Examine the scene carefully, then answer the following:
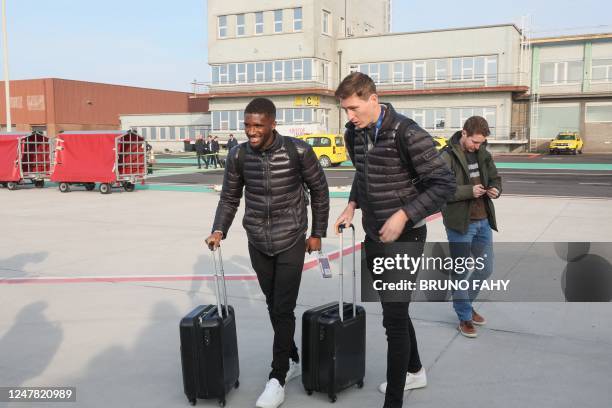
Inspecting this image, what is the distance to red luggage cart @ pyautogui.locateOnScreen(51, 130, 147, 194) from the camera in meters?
17.5

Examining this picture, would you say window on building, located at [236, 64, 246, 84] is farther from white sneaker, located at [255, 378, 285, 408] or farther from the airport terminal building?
white sneaker, located at [255, 378, 285, 408]

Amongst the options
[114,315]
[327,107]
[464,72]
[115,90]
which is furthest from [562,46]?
[114,315]

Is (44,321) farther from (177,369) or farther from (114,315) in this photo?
(177,369)

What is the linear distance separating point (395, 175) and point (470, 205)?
1743 mm

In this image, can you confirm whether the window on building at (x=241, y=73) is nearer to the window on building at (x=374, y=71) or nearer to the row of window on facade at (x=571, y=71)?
the window on building at (x=374, y=71)

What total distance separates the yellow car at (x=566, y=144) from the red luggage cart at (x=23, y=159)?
33727mm

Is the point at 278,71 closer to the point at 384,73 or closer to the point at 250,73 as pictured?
the point at 250,73

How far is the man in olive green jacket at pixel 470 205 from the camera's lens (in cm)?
470

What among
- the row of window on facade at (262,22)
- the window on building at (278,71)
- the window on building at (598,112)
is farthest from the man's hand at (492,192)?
the window on building at (598,112)

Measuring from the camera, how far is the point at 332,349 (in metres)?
3.58

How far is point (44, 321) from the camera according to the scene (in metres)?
5.25

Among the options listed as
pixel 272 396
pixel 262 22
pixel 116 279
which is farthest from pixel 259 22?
pixel 272 396

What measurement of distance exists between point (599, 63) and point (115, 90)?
154 ft

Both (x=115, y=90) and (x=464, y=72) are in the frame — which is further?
(x=115, y=90)
